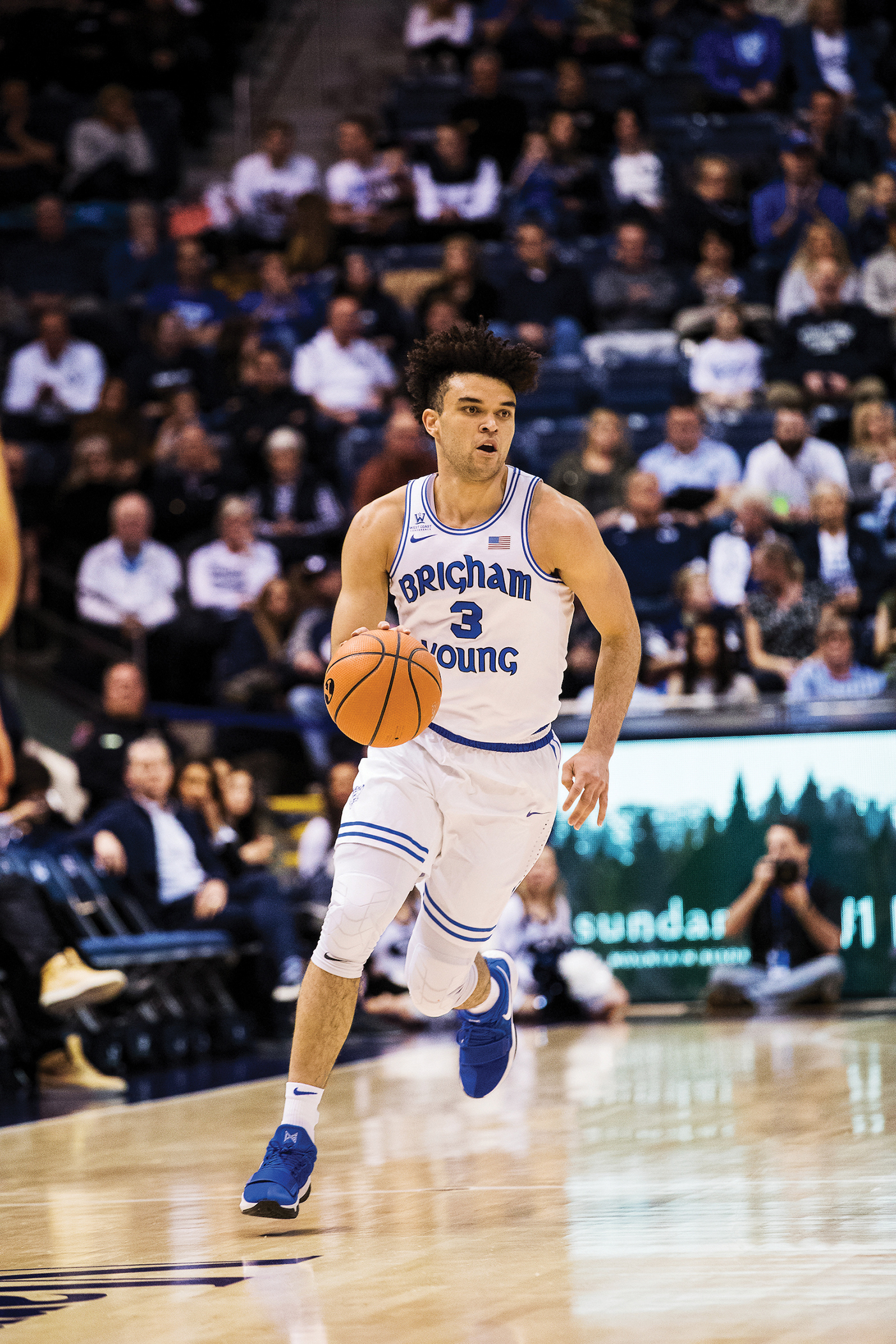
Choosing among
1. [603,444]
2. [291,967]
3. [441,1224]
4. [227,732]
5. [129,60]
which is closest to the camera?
[441,1224]

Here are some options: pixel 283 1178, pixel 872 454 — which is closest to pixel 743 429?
pixel 872 454

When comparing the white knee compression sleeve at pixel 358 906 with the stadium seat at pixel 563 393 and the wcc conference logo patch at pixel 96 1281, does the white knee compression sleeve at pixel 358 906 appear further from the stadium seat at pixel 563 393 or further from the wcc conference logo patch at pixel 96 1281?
the stadium seat at pixel 563 393

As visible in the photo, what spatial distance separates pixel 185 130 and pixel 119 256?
9.09 feet

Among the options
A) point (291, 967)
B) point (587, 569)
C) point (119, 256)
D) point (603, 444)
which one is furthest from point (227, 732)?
point (587, 569)

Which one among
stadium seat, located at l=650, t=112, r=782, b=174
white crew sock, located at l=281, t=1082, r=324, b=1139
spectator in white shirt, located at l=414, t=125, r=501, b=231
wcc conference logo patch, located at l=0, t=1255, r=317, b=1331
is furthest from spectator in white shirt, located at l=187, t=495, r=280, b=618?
wcc conference logo patch, located at l=0, t=1255, r=317, b=1331

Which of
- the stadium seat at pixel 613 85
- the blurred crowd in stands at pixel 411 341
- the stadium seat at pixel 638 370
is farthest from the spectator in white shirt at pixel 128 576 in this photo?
the stadium seat at pixel 613 85

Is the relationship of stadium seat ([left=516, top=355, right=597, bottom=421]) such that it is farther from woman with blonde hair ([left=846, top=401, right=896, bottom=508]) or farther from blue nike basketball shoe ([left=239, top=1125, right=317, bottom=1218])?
blue nike basketball shoe ([left=239, top=1125, right=317, bottom=1218])

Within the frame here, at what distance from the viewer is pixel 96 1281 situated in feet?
12.5

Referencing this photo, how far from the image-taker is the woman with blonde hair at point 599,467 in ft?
39.0

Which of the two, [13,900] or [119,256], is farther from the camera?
[119,256]

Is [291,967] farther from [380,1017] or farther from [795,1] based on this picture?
[795,1]

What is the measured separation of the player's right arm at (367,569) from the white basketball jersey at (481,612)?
31mm

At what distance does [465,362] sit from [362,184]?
35.4 feet

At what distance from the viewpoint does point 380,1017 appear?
10109 millimetres
